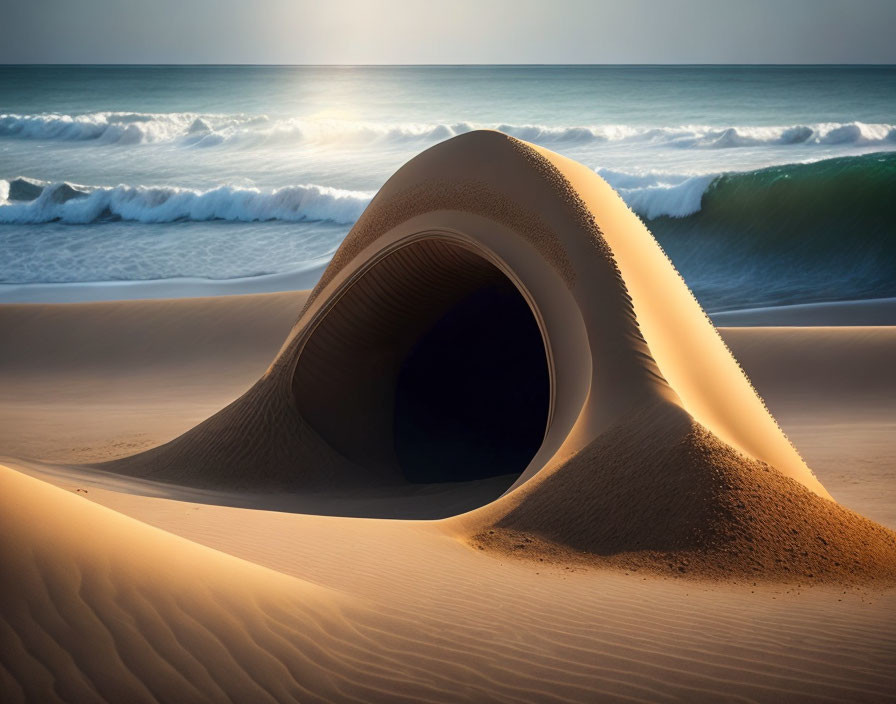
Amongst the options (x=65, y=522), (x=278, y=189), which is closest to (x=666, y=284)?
(x=65, y=522)

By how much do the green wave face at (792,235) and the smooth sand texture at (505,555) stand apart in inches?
550

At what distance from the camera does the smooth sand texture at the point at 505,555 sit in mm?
3947

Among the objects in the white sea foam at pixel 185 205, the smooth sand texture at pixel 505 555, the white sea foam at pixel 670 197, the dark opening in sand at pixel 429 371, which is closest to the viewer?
the smooth sand texture at pixel 505 555

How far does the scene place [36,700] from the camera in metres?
3.42

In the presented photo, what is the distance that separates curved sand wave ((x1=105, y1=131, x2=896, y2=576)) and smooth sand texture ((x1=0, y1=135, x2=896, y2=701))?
3 cm

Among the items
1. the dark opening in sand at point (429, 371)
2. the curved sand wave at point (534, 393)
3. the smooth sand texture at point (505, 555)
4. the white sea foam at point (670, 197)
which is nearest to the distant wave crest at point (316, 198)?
the white sea foam at point (670, 197)

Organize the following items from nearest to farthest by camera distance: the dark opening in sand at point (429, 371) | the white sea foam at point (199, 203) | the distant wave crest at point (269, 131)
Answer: the dark opening in sand at point (429, 371) < the white sea foam at point (199, 203) < the distant wave crest at point (269, 131)

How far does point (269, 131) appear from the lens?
161 ft

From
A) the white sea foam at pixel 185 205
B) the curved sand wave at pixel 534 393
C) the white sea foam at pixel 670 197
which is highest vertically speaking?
the white sea foam at pixel 670 197

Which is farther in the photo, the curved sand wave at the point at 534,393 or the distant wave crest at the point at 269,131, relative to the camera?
the distant wave crest at the point at 269,131

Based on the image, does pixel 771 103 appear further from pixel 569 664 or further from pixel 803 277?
pixel 569 664

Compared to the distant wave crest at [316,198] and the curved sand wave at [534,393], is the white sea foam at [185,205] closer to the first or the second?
the distant wave crest at [316,198]

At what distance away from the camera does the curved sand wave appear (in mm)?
6531

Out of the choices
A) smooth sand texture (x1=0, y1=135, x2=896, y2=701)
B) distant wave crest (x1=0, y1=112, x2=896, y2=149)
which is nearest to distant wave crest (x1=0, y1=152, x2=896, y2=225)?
distant wave crest (x1=0, y1=112, x2=896, y2=149)
